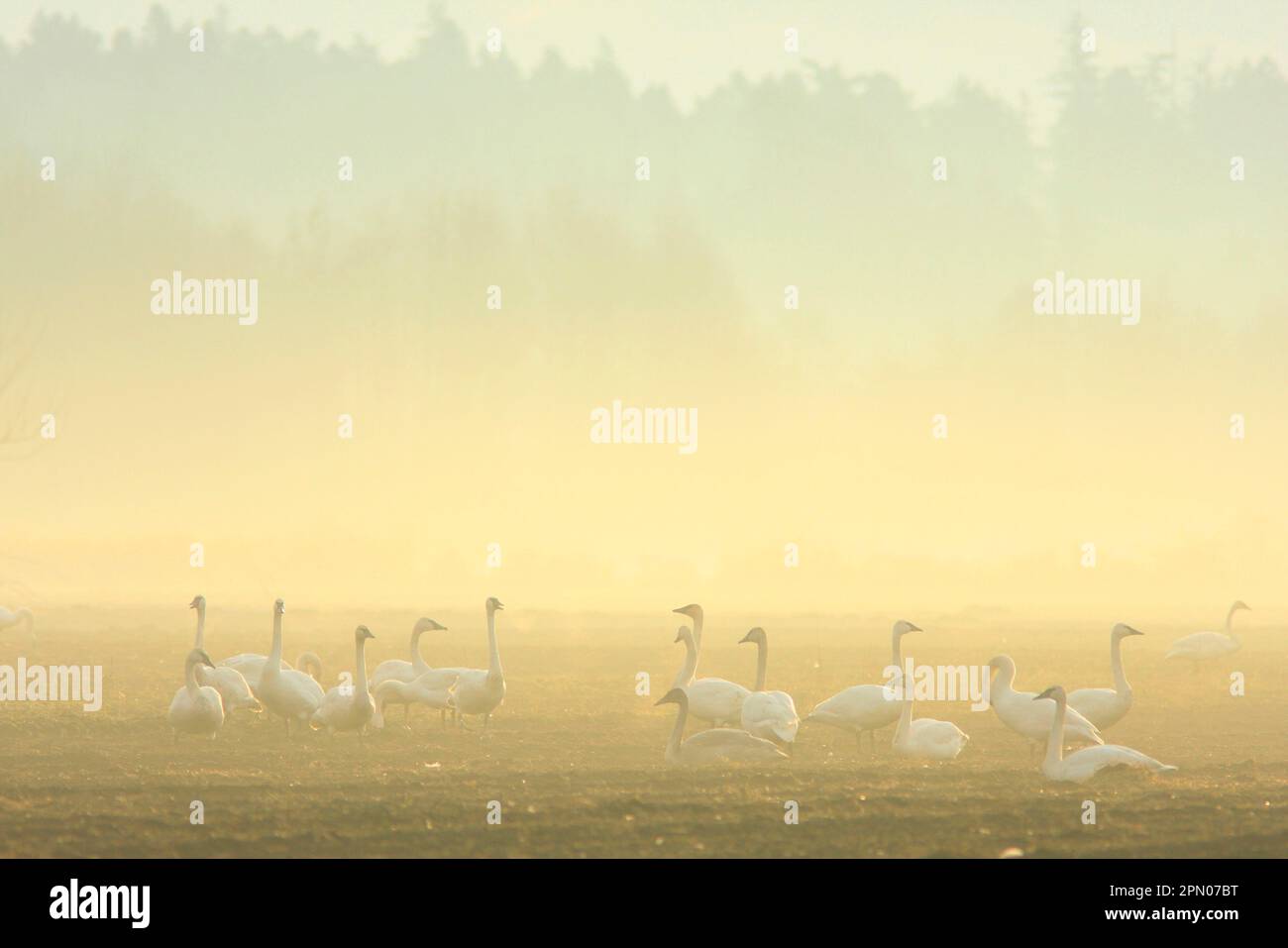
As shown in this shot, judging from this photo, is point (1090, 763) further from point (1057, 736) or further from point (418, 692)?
point (418, 692)

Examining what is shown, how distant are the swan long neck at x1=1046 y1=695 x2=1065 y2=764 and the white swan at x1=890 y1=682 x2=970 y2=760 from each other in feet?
5.23

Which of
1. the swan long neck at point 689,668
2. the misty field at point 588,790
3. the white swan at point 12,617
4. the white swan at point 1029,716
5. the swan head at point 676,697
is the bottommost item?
the misty field at point 588,790

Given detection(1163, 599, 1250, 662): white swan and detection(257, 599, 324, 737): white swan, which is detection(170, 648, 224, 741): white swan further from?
detection(1163, 599, 1250, 662): white swan

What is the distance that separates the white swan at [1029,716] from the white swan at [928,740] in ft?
2.43

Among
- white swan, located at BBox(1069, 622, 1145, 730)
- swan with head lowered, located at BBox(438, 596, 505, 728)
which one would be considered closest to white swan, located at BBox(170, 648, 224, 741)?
swan with head lowered, located at BBox(438, 596, 505, 728)

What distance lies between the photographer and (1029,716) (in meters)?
23.2

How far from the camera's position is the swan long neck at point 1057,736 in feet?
68.9

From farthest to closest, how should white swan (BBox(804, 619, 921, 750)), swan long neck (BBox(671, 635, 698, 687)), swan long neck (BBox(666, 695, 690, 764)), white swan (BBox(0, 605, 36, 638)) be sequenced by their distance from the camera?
white swan (BBox(0, 605, 36, 638)) → swan long neck (BBox(671, 635, 698, 687)) → white swan (BBox(804, 619, 921, 750)) → swan long neck (BBox(666, 695, 690, 764))

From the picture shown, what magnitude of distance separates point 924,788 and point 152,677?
23.0m

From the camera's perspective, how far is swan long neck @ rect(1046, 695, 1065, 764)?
2102 cm

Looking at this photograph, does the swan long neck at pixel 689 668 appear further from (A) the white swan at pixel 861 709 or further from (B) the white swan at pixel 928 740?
(B) the white swan at pixel 928 740

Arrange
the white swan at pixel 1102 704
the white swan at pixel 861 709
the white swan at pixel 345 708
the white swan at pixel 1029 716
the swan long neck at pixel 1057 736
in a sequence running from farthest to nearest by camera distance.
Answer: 1. the white swan at pixel 1102 704
2. the white swan at pixel 345 708
3. the white swan at pixel 861 709
4. the white swan at pixel 1029 716
5. the swan long neck at pixel 1057 736

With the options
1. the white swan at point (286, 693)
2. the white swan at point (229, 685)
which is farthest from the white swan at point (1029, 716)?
the white swan at point (229, 685)
